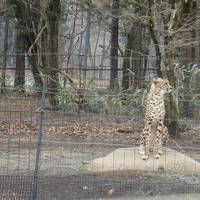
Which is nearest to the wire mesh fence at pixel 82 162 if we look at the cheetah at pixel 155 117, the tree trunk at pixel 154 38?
the cheetah at pixel 155 117

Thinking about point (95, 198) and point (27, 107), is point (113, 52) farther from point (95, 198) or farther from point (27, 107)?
point (95, 198)

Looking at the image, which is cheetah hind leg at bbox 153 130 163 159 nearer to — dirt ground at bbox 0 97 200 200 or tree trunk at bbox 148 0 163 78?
dirt ground at bbox 0 97 200 200

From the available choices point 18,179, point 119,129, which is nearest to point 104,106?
point 119,129

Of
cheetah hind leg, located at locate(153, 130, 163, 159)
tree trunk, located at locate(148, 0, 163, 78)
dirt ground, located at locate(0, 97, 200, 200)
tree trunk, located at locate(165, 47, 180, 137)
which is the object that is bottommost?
dirt ground, located at locate(0, 97, 200, 200)

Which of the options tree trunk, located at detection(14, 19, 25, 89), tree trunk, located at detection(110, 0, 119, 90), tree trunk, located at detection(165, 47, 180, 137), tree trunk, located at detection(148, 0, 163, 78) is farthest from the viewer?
tree trunk, located at detection(14, 19, 25, 89)

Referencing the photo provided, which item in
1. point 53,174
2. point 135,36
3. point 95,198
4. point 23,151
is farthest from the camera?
point 135,36

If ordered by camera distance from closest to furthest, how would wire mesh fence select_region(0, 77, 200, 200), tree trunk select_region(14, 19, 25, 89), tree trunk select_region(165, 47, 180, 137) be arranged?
wire mesh fence select_region(0, 77, 200, 200)
tree trunk select_region(165, 47, 180, 137)
tree trunk select_region(14, 19, 25, 89)

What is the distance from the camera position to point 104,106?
15.0 meters

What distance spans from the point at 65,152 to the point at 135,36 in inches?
441

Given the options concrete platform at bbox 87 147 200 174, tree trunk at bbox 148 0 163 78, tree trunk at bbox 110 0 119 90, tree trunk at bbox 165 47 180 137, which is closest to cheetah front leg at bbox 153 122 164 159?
concrete platform at bbox 87 147 200 174

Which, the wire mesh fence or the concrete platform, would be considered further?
the concrete platform

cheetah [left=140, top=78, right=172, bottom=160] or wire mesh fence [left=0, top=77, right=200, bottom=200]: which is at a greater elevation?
cheetah [left=140, top=78, right=172, bottom=160]

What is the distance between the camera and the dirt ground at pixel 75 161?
842 cm

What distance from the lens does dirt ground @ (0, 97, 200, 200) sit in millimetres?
8422
